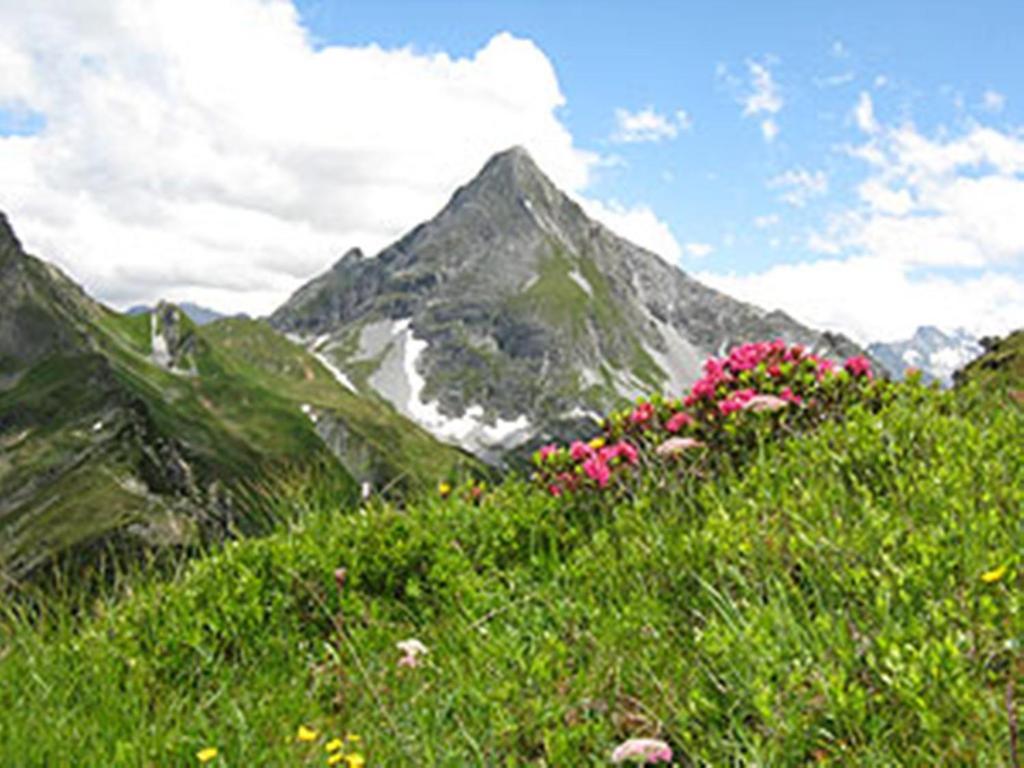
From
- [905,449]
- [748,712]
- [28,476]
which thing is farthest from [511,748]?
[28,476]

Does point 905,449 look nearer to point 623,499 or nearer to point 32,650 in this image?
point 623,499

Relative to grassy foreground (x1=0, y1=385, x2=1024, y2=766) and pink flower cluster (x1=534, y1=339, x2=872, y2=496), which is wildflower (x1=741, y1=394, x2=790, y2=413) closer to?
pink flower cluster (x1=534, y1=339, x2=872, y2=496)

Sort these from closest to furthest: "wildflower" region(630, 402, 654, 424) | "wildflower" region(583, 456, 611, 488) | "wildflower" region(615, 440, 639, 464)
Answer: "wildflower" region(583, 456, 611, 488) < "wildflower" region(615, 440, 639, 464) < "wildflower" region(630, 402, 654, 424)

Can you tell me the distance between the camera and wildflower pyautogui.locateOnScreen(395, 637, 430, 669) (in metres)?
5.87

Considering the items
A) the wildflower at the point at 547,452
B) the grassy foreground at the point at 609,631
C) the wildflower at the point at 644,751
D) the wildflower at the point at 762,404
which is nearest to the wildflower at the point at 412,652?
the grassy foreground at the point at 609,631

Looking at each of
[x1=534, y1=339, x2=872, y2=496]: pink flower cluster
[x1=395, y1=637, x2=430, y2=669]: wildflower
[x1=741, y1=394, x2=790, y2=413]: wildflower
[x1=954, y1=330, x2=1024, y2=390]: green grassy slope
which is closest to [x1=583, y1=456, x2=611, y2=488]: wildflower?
[x1=534, y1=339, x2=872, y2=496]: pink flower cluster

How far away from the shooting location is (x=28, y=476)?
13962 centimetres

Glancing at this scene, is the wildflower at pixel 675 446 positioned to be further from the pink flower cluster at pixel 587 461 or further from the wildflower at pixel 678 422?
the wildflower at pixel 678 422

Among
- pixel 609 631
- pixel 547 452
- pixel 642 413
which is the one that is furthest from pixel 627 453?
pixel 609 631

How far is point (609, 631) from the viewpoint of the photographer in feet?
17.7

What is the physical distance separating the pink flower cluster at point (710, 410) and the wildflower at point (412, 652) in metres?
2.73

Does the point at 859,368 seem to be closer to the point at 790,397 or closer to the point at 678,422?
the point at 790,397

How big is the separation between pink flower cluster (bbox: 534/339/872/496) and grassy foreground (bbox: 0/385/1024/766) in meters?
0.37

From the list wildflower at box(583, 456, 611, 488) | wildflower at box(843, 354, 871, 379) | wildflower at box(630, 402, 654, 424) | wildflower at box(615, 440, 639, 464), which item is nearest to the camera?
wildflower at box(583, 456, 611, 488)
